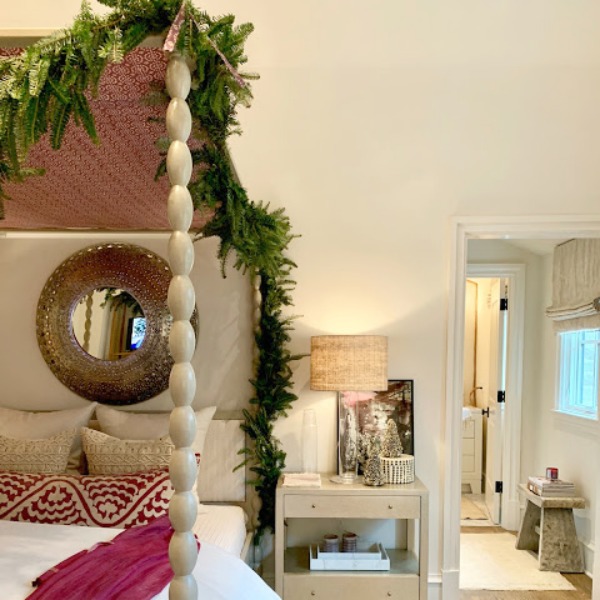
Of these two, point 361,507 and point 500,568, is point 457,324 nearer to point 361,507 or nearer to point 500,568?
point 361,507

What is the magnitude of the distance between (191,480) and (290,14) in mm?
2552

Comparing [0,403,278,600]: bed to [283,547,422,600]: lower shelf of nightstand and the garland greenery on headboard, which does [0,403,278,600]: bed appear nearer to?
[283,547,422,600]: lower shelf of nightstand

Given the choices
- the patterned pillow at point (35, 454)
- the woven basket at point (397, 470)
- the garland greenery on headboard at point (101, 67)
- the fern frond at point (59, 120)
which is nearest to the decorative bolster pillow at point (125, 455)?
the patterned pillow at point (35, 454)

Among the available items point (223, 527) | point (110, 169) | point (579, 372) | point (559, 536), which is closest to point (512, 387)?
point (579, 372)

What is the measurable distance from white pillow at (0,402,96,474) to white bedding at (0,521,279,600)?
755 millimetres

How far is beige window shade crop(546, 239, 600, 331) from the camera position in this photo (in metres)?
3.83

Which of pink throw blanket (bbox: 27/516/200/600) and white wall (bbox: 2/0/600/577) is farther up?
white wall (bbox: 2/0/600/577)

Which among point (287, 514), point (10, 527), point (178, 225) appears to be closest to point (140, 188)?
point (178, 225)

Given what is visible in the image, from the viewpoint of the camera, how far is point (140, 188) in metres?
2.29

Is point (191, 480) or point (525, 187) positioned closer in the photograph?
point (191, 480)

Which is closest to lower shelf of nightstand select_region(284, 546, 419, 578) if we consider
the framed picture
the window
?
the framed picture

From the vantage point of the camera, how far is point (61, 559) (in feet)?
6.13

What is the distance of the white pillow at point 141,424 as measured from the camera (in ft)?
9.74

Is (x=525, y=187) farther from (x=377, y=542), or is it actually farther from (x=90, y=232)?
(x=90, y=232)
